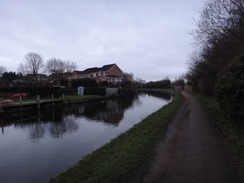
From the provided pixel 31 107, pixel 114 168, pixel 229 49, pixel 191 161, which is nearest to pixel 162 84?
pixel 31 107

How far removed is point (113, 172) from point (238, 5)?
37.8 ft

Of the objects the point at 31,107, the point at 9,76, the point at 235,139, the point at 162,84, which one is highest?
the point at 9,76

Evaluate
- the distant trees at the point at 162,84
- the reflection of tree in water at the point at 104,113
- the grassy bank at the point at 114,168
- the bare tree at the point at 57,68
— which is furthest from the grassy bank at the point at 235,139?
the distant trees at the point at 162,84

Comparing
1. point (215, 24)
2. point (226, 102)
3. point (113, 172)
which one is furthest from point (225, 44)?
point (113, 172)

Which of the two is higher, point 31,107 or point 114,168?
point 114,168

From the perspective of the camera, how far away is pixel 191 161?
481 cm

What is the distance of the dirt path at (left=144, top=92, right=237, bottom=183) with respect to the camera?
395 cm

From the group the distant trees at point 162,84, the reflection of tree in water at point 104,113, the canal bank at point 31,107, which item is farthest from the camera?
the distant trees at point 162,84

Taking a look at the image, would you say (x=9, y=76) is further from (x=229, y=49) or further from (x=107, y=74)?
(x=229, y=49)

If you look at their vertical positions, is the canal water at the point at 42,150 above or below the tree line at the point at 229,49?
below

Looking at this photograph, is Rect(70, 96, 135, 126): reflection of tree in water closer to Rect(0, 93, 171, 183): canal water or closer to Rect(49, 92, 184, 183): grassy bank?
Rect(0, 93, 171, 183): canal water

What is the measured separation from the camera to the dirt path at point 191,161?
13.0 feet

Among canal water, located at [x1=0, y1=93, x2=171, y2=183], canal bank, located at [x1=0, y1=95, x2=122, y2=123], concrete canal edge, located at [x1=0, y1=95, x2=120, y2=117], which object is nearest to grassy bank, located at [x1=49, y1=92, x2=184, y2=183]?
canal water, located at [x1=0, y1=93, x2=171, y2=183]

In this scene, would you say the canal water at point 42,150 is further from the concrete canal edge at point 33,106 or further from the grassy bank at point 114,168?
the concrete canal edge at point 33,106
